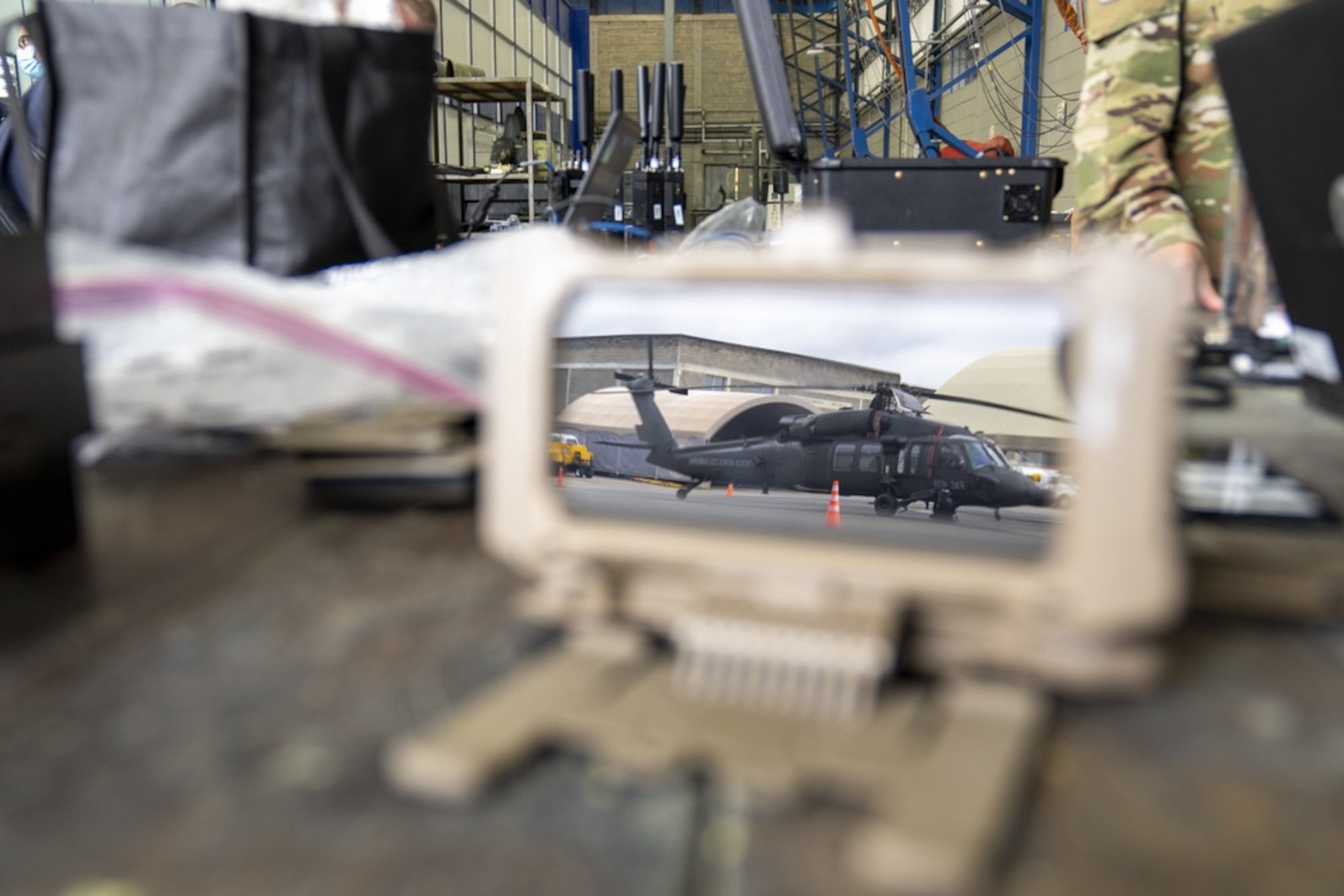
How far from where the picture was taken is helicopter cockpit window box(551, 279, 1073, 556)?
1.42 m

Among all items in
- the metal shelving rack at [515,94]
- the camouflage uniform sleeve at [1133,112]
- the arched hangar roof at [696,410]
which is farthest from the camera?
the metal shelving rack at [515,94]

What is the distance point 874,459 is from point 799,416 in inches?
7.1

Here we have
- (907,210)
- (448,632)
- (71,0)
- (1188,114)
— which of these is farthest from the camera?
(907,210)

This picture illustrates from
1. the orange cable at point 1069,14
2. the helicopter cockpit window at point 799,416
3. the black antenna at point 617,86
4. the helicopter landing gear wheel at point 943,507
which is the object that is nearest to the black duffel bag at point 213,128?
the helicopter cockpit window at point 799,416

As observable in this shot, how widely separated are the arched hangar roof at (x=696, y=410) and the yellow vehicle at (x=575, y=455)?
0.04 m

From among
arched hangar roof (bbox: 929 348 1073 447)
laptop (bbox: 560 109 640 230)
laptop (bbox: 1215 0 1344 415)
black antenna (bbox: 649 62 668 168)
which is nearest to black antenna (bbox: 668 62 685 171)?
black antenna (bbox: 649 62 668 168)

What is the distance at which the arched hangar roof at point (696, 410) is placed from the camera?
5.45ft

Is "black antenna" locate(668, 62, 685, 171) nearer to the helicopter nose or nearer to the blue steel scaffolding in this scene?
the blue steel scaffolding

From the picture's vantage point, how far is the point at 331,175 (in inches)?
33.1

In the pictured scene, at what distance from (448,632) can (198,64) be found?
0.65m

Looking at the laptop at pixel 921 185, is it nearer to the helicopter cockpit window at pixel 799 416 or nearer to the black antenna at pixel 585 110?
the helicopter cockpit window at pixel 799 416

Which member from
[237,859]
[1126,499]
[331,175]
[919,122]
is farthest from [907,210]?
[919,122]

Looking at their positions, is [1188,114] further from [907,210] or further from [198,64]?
[198,64]

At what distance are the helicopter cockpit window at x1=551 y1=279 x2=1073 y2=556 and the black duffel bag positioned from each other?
455 mm
